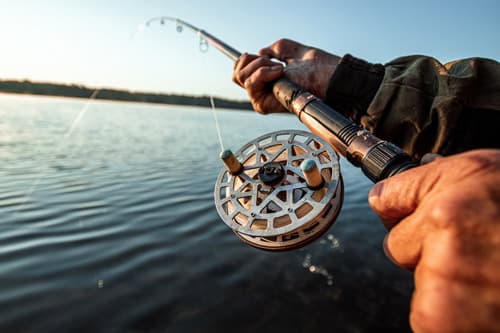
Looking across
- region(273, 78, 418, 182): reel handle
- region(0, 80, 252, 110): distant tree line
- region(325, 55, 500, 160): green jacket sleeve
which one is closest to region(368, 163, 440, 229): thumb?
region(273, 78, 418, 182): reel handle

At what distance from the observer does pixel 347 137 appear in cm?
159

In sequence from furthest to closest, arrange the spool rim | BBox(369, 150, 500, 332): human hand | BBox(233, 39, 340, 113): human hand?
BBox(233, 39, 340, 113): human hand < the spool rim < BBox(369, 150, 500, 332): human hand

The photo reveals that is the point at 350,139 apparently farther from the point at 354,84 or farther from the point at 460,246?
the point at 460,246

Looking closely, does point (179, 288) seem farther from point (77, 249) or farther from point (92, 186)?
point (92, 186)

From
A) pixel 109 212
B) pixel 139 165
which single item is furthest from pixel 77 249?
pixel 139 165

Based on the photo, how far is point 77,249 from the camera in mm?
4344

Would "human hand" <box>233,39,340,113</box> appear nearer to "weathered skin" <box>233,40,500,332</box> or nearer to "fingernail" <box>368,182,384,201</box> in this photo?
"fingernail" <box>368,182,384,201</box>

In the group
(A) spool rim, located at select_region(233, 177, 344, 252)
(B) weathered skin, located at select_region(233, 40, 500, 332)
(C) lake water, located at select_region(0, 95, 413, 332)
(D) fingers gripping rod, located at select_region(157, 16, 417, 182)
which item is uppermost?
(B) weathered skin, located at select_region(233, 40, 500, 332)

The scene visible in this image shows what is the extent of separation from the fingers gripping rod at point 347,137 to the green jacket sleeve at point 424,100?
347 millimetres

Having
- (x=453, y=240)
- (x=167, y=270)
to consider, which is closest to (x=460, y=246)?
(x=453, y=240)

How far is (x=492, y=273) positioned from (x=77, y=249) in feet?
15.9

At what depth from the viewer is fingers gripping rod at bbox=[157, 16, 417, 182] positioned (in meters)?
1.32

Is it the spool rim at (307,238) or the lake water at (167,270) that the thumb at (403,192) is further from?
the lake water at (167,270)

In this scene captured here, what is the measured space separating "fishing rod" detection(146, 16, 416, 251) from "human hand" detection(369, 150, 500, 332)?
0.46 metres
